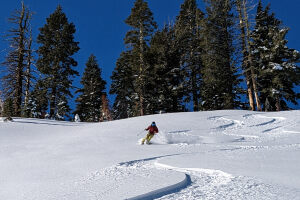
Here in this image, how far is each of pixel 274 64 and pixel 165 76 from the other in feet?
34.9

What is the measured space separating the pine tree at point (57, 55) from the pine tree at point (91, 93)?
11.0ft

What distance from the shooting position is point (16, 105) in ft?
57.3

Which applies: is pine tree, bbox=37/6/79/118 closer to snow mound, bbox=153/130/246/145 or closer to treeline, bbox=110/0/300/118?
treeline, bbox=110/0/300/118

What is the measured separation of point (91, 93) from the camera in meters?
28.9

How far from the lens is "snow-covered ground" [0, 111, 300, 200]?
3545mm

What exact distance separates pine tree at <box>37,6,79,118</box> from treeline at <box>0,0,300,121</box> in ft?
0.34

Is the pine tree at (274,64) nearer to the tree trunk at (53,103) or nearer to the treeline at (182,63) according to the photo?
the treeline at (182,63)

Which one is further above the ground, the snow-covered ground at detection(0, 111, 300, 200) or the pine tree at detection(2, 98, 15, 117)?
the pine tree at detection(2, 98, 15, 117)

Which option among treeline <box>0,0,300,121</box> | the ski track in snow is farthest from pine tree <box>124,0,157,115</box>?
the ski track in snow

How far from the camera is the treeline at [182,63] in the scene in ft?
64.8

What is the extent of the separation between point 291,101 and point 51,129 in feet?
74.4

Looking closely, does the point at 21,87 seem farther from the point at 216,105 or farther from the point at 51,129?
the point at 216,105

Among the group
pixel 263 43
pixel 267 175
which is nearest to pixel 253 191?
pixel 267 175

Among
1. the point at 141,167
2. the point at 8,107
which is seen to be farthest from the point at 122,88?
the point at 141,167
